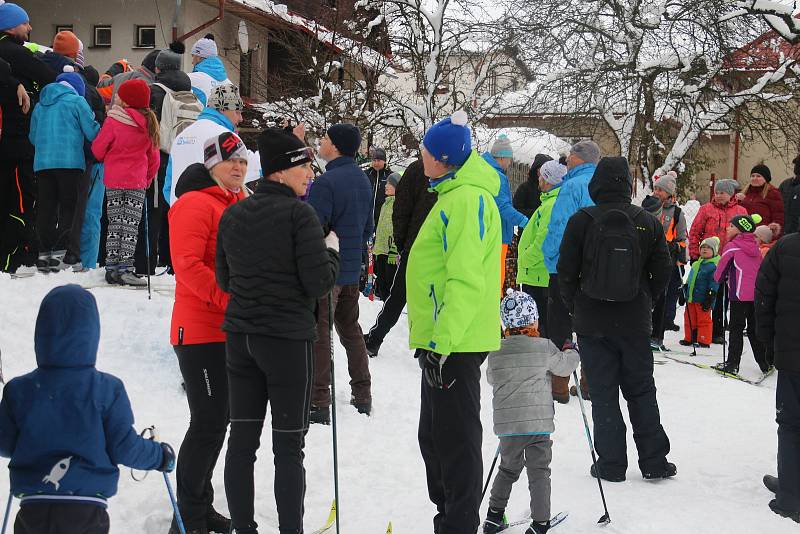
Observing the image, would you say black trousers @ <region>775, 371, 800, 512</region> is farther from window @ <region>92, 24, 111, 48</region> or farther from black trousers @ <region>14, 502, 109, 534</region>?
window @ <region>92, 24, 111, 48</region>

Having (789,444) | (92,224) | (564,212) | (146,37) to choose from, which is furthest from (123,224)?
(146,37)

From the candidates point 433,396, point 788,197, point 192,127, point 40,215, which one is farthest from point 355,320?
point 788,197

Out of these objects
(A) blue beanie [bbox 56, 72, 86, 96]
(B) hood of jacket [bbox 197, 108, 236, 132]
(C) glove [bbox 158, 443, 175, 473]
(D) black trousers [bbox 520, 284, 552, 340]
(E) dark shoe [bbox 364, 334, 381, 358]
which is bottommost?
(E) dark shoe [bbox 364, 334, 381, 358]

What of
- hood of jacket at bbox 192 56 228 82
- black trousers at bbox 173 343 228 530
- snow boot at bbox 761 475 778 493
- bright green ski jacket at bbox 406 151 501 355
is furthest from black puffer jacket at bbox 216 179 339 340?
hood of jacket at bbox 192 56 228 82

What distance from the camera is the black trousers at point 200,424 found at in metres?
4.23

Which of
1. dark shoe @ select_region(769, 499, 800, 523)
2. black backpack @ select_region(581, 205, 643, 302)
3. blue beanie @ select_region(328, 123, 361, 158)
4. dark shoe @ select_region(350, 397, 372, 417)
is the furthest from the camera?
dark shoe @ select_region(350, 397, 372, 417)

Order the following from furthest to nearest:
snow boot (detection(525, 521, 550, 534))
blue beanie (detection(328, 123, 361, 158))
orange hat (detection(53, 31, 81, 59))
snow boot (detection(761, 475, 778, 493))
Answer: orange hat (detection(53, 31, 81, 59)) → blue beanie (detection(328, 123, 361, 158)) → snow boot (detection(761, 475, 778, 493)) → snow boot (detection(525, 521, 550, 534))

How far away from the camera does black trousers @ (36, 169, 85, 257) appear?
7914 mm

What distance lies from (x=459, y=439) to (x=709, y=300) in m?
8.49

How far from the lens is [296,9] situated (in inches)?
1143

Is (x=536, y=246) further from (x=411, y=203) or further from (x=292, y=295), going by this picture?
(x=292, y=295)

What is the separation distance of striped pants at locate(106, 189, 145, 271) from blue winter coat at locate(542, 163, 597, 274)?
3.70 m

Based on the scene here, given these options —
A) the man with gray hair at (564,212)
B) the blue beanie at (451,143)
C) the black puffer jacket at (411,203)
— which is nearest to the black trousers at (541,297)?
the man with gray hair at (564,212)

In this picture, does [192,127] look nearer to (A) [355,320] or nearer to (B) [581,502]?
(A) [355,320]
